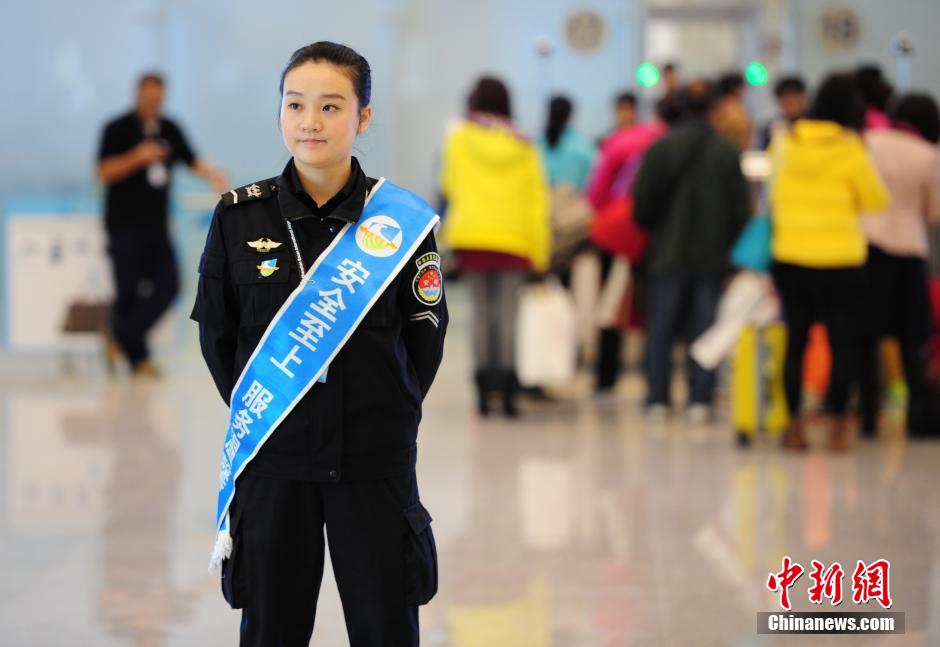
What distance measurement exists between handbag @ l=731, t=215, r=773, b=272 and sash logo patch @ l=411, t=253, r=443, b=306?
4109 millimetres

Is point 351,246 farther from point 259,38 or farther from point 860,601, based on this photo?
point 259,38

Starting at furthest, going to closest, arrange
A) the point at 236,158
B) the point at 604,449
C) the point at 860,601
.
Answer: the point at 236,158, the point at 604,449, the point at 860,601

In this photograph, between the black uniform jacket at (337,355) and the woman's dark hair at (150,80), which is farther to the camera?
the woman's dark hair at (150,80)

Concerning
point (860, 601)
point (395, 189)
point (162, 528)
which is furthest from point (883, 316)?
point (395, 189)

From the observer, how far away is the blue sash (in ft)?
7.72

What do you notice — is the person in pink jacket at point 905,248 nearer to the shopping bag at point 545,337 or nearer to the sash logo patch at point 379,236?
the shopping bag at point 545,337

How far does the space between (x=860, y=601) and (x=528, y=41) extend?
995cm

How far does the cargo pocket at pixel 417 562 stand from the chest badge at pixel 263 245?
49 cm

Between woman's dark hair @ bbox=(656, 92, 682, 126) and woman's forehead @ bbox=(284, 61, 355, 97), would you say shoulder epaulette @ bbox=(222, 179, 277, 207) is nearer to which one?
woman's forehead @ bbox=(284, 61, 355, 97)

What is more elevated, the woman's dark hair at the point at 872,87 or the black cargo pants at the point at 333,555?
the woman's dark hair at the point at 872,87

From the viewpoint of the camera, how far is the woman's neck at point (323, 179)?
237cm

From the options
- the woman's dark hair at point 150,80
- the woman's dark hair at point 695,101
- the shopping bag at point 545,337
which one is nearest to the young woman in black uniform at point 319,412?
the woman's dark hair at point 695,101

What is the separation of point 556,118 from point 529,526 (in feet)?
12.8

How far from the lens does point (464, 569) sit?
428 centimetres
